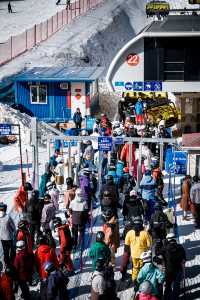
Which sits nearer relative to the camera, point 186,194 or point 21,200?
point 21,200

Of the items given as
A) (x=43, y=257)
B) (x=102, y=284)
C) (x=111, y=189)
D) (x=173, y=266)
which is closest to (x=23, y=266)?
(x=43, y=257)

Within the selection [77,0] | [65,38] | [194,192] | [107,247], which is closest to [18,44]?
[65,38]

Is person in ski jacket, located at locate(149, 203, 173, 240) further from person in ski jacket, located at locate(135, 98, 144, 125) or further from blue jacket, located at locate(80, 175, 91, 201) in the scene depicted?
person in ski jacket, located at locate(135, 98, 144, 125)

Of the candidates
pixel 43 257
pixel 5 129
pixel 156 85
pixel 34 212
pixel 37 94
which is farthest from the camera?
pixel 37 94

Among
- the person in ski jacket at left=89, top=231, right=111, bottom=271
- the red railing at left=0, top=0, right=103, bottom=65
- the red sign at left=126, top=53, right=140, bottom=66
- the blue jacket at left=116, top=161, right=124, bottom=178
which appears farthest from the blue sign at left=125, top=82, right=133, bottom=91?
the red railing at left=0, top=0, right=103, bottom=65

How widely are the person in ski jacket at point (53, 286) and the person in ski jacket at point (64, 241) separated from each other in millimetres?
2323

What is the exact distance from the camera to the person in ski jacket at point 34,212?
1725 centimetres

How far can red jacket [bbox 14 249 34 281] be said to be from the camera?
47.5 ft

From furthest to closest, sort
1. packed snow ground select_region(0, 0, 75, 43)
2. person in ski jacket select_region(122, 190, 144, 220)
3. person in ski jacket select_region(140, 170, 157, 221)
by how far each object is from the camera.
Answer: packed snow ground select_region(0, 0, 75, 43)
person in ski jacket select_region(140, 170, 157, 221)
person in ski jacket select_region(122, 190, 144, 220)

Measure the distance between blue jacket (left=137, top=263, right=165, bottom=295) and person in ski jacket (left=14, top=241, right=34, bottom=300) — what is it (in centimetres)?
238

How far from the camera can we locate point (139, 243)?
586 inches

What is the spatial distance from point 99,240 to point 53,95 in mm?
20355

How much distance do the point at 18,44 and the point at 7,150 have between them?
855 inches

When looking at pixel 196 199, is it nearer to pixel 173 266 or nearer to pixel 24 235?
pixel 173 266
